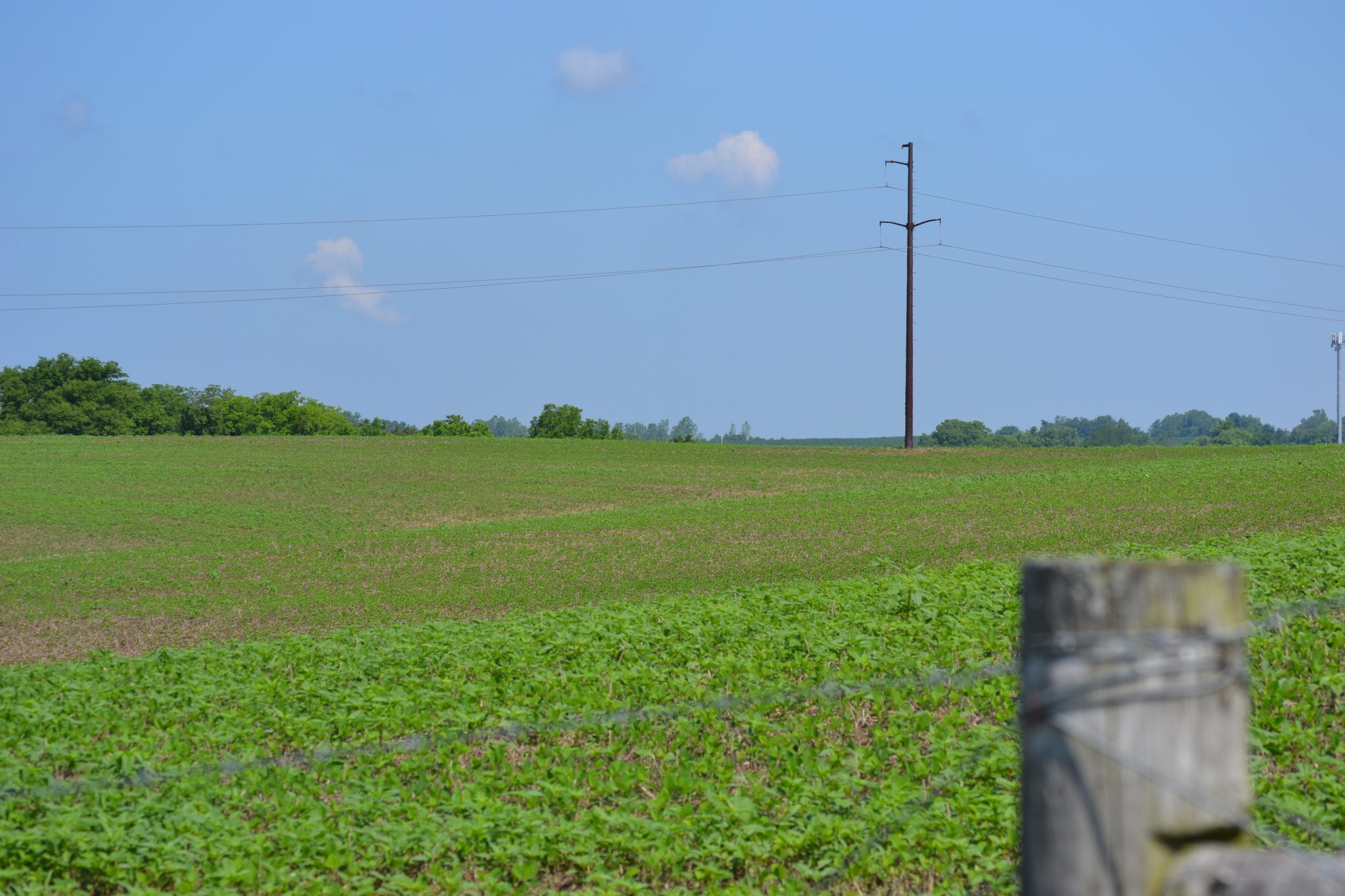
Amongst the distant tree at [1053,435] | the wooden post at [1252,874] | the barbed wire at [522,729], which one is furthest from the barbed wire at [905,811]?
the distant tree at [1053,435]

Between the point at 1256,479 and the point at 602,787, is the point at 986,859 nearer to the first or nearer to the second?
the point at 602,787

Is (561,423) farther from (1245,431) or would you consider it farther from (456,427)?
(1245,431)

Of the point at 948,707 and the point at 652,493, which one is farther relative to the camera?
the point at 652,493

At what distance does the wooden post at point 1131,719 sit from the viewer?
72.6 inches

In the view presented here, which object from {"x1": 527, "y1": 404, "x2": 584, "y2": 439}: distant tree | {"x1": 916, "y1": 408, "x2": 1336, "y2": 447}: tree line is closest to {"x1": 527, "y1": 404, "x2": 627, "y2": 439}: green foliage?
{"x1": 527, "y1": 404, "x2": 584, "y2": 439}: distant tree

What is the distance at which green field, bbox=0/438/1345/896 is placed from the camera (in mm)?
6145

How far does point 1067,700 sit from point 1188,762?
0.25 meters

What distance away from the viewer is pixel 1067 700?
1864mm

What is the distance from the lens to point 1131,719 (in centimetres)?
186

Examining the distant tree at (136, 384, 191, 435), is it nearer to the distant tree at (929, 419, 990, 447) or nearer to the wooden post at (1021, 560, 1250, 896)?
the distant tree at (929, 419, 990, 447)

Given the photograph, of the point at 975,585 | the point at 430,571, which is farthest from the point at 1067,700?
the point at 430,571

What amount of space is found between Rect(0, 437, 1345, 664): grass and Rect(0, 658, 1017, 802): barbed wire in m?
9.24

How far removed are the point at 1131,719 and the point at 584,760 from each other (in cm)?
622

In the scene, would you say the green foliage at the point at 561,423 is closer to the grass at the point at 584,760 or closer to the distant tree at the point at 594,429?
the distant tree at the point at 594,429
